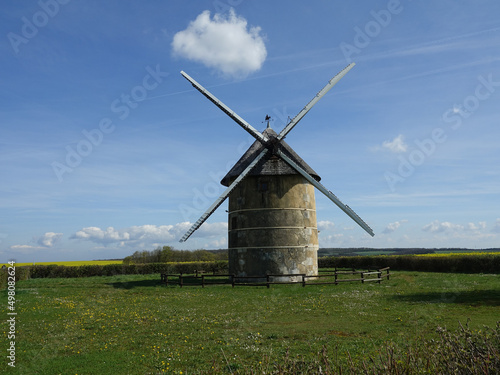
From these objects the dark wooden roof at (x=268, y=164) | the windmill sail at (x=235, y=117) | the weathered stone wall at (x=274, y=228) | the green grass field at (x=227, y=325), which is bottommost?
the green grass field at (x=227, y=325)

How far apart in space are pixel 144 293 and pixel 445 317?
17.4 meters

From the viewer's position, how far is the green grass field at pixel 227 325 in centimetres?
1045

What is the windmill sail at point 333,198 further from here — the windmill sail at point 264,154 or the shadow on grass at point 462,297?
the shadow on grass at point 462,297

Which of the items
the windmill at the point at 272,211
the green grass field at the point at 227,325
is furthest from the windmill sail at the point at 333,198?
the green grass field at the point at 227,325

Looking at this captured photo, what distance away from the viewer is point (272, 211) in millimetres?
27906

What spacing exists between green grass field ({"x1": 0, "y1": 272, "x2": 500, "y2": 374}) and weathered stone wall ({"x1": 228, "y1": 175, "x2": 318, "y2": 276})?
10.9ft

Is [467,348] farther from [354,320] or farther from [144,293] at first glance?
[144,293]

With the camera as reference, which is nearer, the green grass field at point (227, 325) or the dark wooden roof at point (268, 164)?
the green grass field at point (227, 325)

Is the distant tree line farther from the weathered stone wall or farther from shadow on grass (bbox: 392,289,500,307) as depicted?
shadow on grass (bbox: 392,289,500,307)

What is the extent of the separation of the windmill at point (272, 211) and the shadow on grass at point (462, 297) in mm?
7585

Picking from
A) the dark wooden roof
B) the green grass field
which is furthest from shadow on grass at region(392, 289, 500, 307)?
the dark wooden roof

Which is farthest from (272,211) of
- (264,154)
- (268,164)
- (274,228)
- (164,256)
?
(164,256)

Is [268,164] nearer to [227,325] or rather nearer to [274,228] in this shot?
[274,228]

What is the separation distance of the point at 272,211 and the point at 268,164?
11.0 feet
